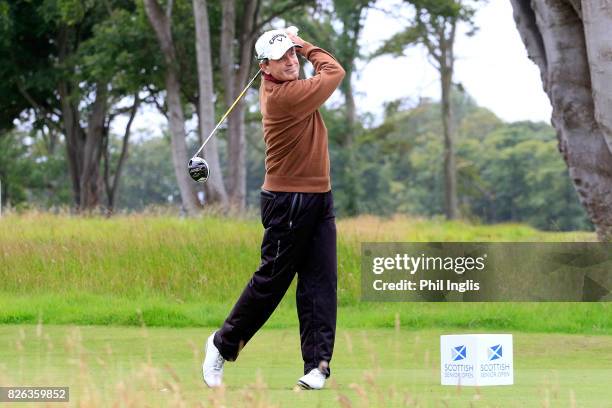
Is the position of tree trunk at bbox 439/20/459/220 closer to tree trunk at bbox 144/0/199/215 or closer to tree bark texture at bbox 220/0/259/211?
tree bark texture at bbox 220/0/259/211

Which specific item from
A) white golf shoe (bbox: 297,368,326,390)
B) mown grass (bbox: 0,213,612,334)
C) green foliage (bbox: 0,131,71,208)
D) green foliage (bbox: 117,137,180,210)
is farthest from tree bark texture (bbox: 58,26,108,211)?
green foliage (bbox: 117,137,180,210)

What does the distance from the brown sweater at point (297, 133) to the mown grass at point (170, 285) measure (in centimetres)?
568

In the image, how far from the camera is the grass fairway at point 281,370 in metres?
5.45

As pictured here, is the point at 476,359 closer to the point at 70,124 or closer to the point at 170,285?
the point at 170,285

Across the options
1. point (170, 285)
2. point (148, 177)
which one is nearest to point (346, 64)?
point (170, 285)

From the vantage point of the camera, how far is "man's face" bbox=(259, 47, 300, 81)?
24.3 feet

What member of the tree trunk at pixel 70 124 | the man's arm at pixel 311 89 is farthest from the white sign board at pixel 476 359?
the tree trunk at pixel 70 124

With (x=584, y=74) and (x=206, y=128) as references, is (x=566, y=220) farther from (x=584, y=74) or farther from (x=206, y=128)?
(x=584, y=74)

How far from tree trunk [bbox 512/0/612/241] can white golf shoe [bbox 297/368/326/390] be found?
6777mm

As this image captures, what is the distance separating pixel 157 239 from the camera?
1700 centimetres

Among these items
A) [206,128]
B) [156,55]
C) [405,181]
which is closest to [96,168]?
[156,55]

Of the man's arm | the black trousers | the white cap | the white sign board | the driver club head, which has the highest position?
the white cap

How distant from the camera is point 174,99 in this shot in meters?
36.0

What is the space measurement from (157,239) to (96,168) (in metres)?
27.6
